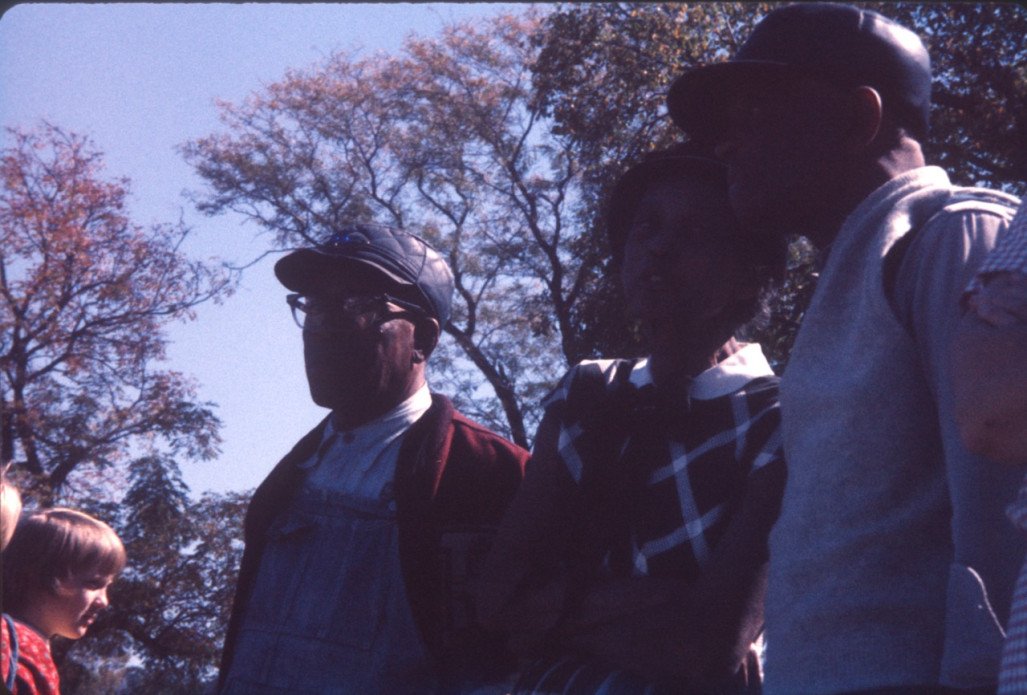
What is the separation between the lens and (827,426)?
1.57 metres

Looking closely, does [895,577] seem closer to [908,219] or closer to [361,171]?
[908,219]

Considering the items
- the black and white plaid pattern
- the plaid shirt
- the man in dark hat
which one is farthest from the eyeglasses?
the black and white plaid pattern

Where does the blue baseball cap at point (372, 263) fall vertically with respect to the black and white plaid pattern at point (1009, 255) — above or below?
above

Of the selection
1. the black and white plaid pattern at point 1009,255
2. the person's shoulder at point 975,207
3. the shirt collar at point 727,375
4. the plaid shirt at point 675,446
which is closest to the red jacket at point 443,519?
the plaid shirt at point 675,446

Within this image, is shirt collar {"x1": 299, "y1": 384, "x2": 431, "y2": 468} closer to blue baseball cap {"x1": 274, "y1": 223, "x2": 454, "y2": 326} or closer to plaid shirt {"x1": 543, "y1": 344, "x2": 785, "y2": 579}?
blue baseball cap {"x1": 274, "y1": 223, "x2": 454, "y2": 326}

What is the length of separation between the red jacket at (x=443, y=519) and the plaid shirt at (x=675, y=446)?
481 millimetres

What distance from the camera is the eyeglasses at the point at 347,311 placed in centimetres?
303

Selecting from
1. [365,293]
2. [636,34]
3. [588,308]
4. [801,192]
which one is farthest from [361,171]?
[801,192]

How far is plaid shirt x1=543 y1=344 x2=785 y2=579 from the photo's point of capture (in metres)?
2.12

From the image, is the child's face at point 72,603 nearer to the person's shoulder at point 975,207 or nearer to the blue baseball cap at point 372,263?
the blue baseball cap at point 372,263

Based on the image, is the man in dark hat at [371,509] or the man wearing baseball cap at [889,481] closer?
the man wearing baseball cap at [889,481]

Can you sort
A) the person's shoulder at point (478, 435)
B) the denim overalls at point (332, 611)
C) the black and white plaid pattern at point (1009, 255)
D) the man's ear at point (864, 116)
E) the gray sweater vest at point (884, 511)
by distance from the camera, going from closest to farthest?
the black and white plaid pattern at point (1009, 255) → the gray sweater vest at point (884, 511) → the man's ear at point (864, 116) → the denim overalls at point (332, 611) → the person's shoulder at point (478, 435)

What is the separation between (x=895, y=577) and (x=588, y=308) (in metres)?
8.21

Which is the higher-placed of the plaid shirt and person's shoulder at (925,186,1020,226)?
person's shoulder at (925,186,1020,226)
